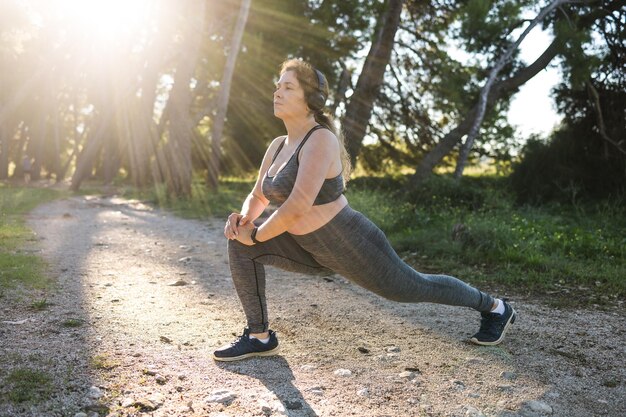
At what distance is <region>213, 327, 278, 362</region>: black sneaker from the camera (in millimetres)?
3615

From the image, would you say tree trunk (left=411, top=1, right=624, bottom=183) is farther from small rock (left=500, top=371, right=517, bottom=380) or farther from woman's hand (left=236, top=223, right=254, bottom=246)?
woman's hand (left=236, top=223, right=254, bottom=246)

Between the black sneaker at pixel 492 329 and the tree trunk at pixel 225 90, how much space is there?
13.5m

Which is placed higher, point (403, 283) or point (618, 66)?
point (618, 66)

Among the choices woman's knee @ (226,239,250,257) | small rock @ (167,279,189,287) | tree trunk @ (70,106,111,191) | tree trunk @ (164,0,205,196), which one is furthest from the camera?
tree trunk @ (70,106,111,191)

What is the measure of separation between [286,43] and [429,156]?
6.78 m

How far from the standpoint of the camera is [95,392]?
2.98m

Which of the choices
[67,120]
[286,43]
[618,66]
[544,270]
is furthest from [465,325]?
[67,120]

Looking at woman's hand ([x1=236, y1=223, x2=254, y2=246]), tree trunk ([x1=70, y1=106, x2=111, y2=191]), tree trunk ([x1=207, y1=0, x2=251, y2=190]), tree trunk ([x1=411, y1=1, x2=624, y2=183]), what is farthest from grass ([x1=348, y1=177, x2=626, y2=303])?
tree trunk ([x1=70, y1=106, x2=111, y2=191])

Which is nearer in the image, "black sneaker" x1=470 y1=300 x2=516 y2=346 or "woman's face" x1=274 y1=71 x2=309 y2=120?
"woman's face" x1=274 y1=71 x2=309 y2=120

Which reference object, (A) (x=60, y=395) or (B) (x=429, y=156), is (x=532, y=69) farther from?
(A) (x=60, y=395)

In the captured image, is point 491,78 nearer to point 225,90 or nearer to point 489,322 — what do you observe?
point 225,90

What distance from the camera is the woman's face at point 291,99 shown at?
11.0ft

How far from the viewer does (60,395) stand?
2912 mm

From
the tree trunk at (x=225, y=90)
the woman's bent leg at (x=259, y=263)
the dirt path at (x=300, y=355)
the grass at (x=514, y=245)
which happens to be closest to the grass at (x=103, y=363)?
the dirt path at (x=300, y=355)
